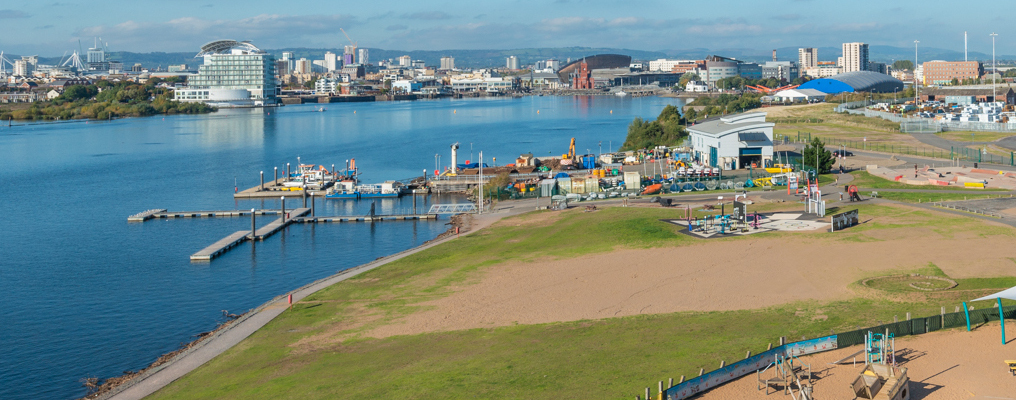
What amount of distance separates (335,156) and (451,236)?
1862 inches

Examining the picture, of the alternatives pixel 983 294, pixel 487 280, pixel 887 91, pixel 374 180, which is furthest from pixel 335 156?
pixel 887 91

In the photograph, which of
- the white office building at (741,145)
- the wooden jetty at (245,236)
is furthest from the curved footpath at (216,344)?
the white office building at (741,145)

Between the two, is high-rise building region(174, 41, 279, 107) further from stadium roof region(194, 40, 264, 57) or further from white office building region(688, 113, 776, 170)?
white office building region(688, 113, 776, 170)

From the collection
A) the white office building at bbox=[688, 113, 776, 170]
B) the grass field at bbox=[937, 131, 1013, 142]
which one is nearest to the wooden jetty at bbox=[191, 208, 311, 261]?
the white office building at bbox=[688, 113, 776, 170]

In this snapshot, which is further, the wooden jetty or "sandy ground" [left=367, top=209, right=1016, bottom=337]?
the wooden jetty

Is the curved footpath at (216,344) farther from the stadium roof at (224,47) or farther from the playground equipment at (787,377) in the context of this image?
the stadium roof at (224,47)

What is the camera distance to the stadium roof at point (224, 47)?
7323 inches

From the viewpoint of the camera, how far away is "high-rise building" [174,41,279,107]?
590 feet

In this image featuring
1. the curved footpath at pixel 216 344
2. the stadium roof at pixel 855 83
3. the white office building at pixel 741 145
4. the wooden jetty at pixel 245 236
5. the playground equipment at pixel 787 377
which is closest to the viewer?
the playground equipment at pixel 787 377

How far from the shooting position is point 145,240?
41156 millimetres

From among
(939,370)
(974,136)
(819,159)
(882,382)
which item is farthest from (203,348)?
(974,136)

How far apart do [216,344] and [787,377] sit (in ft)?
48.0

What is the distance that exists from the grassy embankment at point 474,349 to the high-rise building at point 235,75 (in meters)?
161

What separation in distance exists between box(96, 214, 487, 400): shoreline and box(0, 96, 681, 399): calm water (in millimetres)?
966
